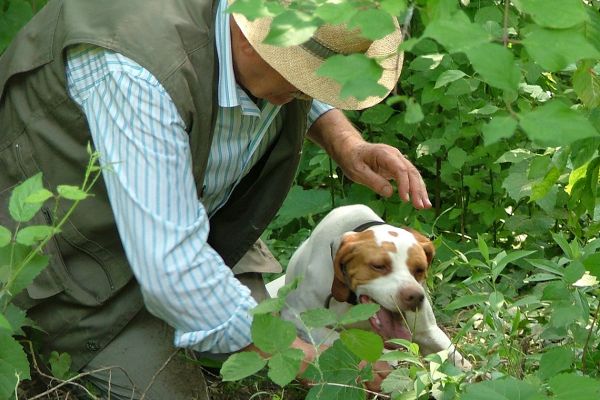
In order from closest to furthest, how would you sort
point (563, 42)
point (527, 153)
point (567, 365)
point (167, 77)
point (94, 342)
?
point (563, 42), point (567, 365), point (167, 77), point (94, 342), point (527, 153)

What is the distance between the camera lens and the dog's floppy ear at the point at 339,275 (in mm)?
3506

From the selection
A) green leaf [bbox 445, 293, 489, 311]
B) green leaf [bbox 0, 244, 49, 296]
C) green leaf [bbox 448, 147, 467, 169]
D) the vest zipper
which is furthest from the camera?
green leaf [bbox 448, 147, 467, 169]

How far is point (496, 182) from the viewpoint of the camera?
4.80m

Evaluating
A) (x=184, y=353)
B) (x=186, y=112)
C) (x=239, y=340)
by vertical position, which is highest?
(x=186, y=112)

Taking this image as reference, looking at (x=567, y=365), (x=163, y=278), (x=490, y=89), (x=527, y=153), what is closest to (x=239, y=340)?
(x=163, y=278)

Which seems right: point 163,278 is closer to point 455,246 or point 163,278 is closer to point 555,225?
point 455,246

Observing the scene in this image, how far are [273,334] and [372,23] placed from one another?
32.1 inches

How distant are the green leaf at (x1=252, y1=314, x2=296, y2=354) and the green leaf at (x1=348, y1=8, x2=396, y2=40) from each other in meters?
0.78

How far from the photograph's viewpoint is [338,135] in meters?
3.83

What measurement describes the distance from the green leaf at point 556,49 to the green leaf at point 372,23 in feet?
0.81

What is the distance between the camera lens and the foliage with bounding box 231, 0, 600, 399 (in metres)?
1.94

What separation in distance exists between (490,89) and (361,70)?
9.09ft

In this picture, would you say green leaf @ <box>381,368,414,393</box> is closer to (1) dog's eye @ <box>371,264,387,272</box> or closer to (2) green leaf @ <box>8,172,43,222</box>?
(1) dog's eye @ <box>371,264,387,272</box>

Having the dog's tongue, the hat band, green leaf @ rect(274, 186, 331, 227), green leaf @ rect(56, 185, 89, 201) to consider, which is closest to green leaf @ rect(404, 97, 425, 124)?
green leaf @ rect(56, 185, 89, 201)
